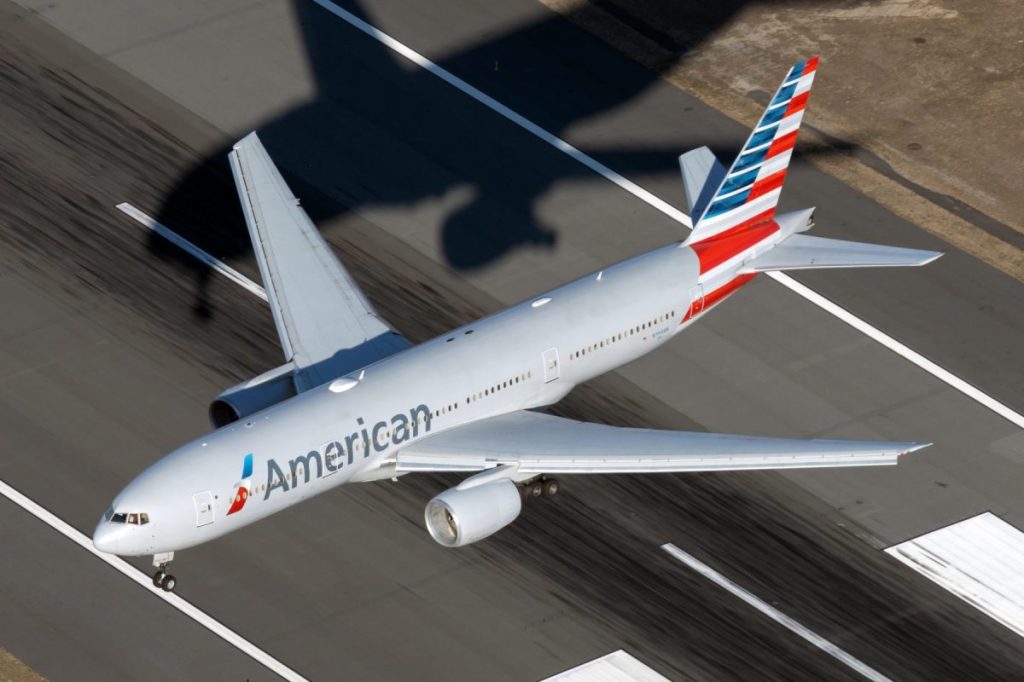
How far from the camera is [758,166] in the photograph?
227ft

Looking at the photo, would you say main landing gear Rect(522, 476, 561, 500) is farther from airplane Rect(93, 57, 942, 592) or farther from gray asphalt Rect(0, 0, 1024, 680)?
gray asphalt Rect(0, 0, 1024, 680)

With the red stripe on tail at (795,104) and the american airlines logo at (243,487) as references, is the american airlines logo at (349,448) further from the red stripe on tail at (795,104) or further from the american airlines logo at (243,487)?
the red stripe on tail at (795,104)

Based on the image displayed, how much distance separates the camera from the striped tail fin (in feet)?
224

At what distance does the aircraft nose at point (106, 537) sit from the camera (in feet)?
191

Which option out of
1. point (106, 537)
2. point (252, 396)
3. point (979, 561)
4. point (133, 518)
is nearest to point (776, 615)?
point (979, 561)

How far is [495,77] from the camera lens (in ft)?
281

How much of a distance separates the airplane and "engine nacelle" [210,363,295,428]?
0.22 feet

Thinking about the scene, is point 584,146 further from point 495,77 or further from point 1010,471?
point 1010,471

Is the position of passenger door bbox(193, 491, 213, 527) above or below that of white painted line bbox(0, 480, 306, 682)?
above

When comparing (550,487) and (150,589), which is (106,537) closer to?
(150,589)

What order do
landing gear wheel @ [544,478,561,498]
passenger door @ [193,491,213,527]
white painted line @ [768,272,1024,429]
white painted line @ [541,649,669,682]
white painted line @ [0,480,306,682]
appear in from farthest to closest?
white painted line @ [768,272,1024,429], landing gear wheel @ [544,478,561,498], white painted line @ [541,649,669,682], white painted line @ [0,480,306,682], passenger door @ [193,491,213,527]

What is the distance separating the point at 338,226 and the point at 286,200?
687 centimetres

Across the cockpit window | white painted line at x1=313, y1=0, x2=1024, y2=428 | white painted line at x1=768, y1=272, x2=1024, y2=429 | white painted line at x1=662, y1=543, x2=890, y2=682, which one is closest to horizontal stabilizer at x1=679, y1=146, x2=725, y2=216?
white painted line at x1=313, y1=0, x2=1024, y2=428

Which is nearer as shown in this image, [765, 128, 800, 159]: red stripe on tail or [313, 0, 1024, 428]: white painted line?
[765, 128, 800, 159]: red stripe on tail
